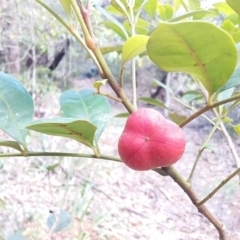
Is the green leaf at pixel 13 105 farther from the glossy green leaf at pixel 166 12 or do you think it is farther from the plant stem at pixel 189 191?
the glossy green leaf at pixel 166 12

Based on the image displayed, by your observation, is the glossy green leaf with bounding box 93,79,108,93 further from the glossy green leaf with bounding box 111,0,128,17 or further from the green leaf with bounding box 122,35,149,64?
the glossy green leaf with bounding box 111,0,128,17

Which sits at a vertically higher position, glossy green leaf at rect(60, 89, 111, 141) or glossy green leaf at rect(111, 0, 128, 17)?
glossy green leaf at rect(111, 0, 128, 17)

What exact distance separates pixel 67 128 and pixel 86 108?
122 mm

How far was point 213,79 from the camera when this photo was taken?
29 cm

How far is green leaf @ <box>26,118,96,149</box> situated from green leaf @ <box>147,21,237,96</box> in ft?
0.28

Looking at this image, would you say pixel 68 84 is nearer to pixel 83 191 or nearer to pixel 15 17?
pixel 15 17

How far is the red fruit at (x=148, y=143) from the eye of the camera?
29 cm

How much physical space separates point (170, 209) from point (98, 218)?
46cm

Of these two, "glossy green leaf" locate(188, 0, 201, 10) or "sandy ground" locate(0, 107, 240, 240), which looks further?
"sandy ground" locate(0, 107, 240, 240)

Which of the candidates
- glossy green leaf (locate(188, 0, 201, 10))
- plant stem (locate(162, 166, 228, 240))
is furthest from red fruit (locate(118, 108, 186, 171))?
glossy green leaf (locate(188, 0, 201, 10))

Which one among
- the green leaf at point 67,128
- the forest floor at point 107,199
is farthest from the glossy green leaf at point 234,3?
the forest floor at point 107,199

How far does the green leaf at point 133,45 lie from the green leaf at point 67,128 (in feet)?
0.25

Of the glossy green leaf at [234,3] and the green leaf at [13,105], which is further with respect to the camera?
the green leaf at [13,105]

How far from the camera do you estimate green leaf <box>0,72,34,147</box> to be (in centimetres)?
38
